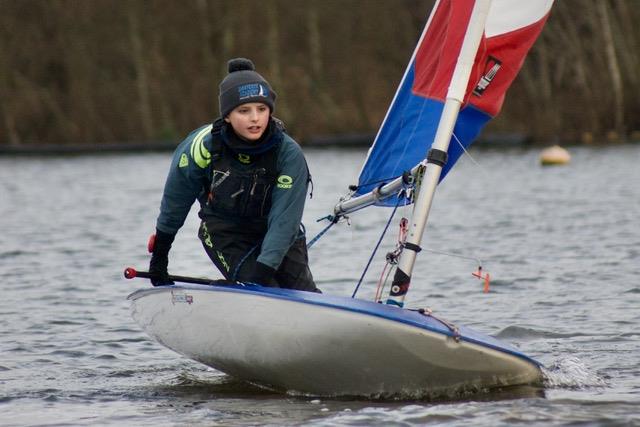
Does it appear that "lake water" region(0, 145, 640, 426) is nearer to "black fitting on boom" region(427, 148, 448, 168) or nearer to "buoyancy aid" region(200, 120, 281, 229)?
"black fitting on boom" region(427, 148, 448, 168)

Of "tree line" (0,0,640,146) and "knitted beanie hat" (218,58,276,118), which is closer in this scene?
"knitted beanie hat" (218,58,276,118)

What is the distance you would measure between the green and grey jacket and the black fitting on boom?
646 millimetres

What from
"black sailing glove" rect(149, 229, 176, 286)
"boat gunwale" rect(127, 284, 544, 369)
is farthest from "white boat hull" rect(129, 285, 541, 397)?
"black sailing glove" rect(149, 229, 176, 286)

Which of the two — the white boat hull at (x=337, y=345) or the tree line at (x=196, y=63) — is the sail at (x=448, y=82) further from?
the tree line at (x=196, y=63)

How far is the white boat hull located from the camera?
6168 millimetres

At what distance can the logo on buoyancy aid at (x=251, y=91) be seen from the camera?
6457 mm

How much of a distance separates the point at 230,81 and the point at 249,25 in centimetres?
3915

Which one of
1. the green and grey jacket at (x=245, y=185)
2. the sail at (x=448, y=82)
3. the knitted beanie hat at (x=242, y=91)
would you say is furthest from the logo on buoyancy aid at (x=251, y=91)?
the sail at (x=448, y=82)

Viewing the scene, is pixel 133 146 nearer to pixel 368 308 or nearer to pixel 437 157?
pixel 437 157

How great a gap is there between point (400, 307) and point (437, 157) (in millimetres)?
797

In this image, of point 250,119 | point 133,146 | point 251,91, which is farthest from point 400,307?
point 133,146

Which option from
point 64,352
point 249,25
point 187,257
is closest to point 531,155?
point 249,25

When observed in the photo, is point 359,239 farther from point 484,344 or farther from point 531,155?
point 531,155

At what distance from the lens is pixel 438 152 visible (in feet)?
22.0
